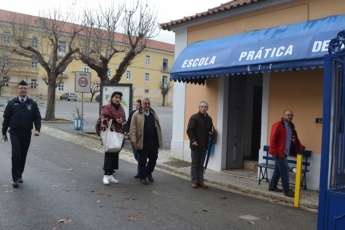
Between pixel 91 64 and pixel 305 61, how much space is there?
48.0 ft

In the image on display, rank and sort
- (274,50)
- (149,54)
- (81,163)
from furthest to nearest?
(149,54), (81,163), (274,50)

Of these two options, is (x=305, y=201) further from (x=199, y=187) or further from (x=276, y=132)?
(x=199, y=187)

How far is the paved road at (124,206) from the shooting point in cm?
700

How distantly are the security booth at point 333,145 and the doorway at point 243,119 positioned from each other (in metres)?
8.16

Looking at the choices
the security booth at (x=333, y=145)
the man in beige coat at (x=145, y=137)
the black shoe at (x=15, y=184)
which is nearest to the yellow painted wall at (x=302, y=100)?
the man in beige coat at (x=145, y=137)

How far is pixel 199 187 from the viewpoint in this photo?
1021cm

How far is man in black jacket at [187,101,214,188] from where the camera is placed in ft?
33.1

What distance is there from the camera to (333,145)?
4430mm

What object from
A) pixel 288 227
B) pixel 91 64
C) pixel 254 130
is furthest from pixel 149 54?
pixel 288 227

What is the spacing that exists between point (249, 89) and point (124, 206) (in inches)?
238

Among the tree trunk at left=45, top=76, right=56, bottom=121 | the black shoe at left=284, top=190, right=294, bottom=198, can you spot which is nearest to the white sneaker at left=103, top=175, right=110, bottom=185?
the black shoe at left=284, top=190, right=294, bottom=198

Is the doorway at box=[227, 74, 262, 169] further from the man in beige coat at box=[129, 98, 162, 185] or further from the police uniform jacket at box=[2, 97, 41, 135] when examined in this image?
the police uniform jacket at box=[2, 97, 41, 135]

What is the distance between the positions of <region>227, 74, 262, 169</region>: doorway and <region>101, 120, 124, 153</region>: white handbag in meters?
3.61

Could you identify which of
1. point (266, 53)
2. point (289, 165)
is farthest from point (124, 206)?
point (266, 53)
